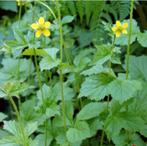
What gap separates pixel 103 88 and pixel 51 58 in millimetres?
173

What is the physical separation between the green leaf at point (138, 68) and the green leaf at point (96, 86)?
0.23m

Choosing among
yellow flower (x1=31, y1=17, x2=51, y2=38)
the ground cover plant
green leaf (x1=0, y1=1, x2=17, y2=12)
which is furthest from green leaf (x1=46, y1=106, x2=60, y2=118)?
green leaf (x1=0, y1=1, x2=17, y2=12)

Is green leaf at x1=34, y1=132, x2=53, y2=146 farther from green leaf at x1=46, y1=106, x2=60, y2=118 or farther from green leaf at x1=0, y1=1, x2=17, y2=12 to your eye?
green leaf at x1=0, y1=1, x2=17, y2=12

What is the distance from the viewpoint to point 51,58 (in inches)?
45.8

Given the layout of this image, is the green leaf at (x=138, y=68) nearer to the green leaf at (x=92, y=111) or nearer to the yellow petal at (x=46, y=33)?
the green leaf at (x=92, y=111)

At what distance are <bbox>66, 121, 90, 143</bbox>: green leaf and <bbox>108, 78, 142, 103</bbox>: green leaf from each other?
0.17m

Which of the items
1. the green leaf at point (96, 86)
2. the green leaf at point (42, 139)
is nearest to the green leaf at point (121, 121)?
the green leaf at point (96, 86)

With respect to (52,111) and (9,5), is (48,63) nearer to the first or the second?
(52,111)

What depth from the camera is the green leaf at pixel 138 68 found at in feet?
4.45

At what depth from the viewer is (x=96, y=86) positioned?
1.13 metres

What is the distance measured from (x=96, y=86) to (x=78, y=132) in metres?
0.16

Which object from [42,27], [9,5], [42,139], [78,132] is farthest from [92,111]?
[9,5]

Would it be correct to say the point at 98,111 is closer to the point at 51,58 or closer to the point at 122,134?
the point at 122,134

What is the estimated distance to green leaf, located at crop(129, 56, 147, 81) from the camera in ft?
4.45
